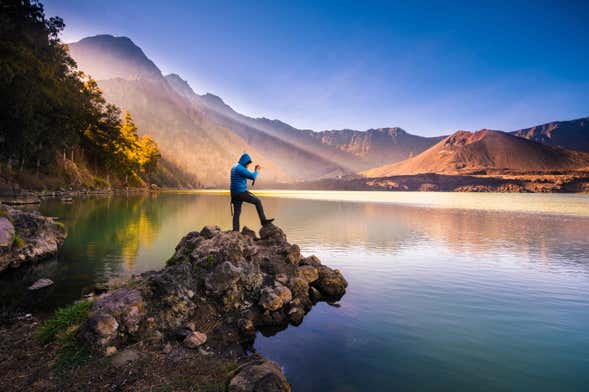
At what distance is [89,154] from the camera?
9294 centimetres

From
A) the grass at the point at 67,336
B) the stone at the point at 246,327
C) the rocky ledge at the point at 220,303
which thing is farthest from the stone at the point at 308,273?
the grass at the point at 67,336

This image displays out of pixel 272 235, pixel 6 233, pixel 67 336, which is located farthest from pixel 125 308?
pixel 6 233

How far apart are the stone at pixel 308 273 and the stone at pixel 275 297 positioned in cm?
207

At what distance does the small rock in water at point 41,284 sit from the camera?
12.6 m

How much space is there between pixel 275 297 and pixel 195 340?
3665mm

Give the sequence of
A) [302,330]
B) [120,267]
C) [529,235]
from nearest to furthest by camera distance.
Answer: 1. [302,330]
2. [120,267]
3. [529,235]

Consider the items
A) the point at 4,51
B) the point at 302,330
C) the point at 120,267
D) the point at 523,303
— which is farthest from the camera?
the point at 4,51

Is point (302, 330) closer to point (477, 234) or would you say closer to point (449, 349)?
point (449, 349)

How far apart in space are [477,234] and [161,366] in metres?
37.6

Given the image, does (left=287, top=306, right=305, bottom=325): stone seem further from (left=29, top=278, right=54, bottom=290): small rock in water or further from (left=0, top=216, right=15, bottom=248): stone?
(left=0, top=216, right=15, bottom=248): stone

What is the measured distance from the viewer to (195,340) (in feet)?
26.2

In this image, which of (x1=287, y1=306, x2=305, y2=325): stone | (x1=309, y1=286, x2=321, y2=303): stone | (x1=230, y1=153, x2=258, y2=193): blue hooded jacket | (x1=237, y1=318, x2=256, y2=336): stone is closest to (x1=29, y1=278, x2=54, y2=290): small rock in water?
(x1=230, y1=153, x2=258, y2=193): blue hooded jacket

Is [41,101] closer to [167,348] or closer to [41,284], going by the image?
[41,284]

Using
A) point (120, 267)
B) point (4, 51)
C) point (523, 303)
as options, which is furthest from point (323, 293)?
point (4, 51)
